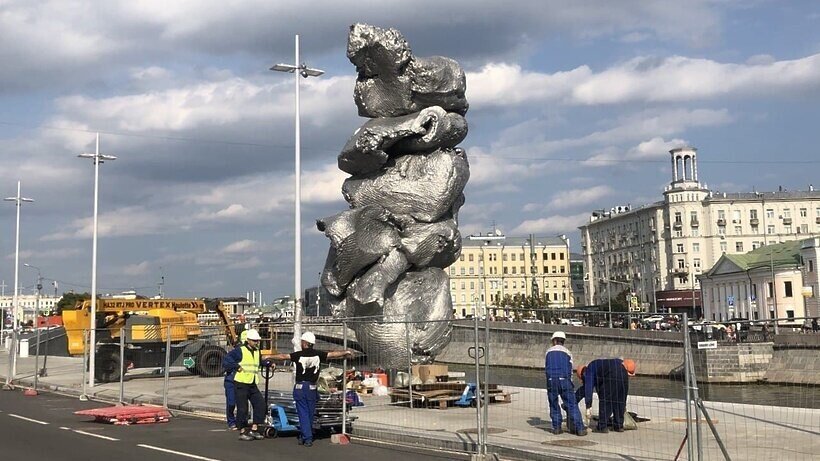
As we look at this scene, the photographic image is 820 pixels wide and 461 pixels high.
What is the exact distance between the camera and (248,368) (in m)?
14.6

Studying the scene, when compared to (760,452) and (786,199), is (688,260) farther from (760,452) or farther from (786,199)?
(760,452)

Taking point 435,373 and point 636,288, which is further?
point 636,288

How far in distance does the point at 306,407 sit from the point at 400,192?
16532 mm

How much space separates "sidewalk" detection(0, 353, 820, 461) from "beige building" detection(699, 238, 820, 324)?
231ft

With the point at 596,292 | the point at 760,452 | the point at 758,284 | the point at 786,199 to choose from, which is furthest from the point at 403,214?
the point at 596,292

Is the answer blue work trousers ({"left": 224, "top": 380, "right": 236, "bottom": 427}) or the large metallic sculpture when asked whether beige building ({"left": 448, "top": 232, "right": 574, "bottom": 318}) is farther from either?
blue work trousers ({"left": 224, "top": 380, "right": 236, "bottom": 427})

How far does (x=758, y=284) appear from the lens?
91.2 meters

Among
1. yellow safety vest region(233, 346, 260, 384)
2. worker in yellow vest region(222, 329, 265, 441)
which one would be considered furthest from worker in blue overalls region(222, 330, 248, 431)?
yellow safety vest region(233, 346, 260, 384)

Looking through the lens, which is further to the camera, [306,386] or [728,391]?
[728,391]

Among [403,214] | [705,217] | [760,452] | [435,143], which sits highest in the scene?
[705,217]

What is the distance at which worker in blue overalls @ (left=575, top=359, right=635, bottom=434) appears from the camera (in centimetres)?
1384

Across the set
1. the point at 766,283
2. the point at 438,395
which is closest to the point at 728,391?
the point at 438,395

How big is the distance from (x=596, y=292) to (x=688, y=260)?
22.6m

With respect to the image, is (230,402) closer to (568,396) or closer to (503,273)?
(568,396)
